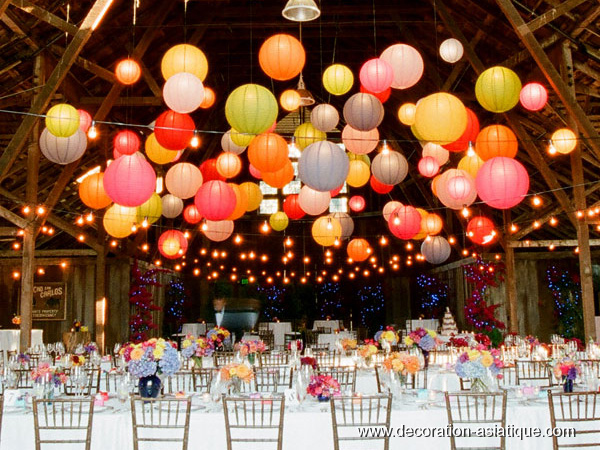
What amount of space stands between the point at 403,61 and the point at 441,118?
3.32 feet

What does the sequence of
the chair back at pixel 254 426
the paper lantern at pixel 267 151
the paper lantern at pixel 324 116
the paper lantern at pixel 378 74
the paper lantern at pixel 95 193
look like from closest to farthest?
the chair back at pixel 254 426 → the paper lantern at pixel 378 74 → the paper lantern at pixel 267 151 → the paper lantern at pixel 95 193 → the paper lantern at pixel 324 116

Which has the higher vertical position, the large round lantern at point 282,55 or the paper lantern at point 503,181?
the large round lantern at point 282,55

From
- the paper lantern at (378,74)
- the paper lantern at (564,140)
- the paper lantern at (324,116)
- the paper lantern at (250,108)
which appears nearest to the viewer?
the paper lantern at (250,108)

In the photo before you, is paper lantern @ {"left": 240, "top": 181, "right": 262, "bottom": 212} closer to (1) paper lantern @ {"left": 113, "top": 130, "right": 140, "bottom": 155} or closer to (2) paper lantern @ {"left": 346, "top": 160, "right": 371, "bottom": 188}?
(2) paper lantern @ {"left": 346, "top": 160, "right": 371, "bottom": 188}

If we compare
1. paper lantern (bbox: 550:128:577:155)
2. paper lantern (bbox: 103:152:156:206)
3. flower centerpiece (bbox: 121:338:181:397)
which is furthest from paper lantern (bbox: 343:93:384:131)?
flower centerpiece (bbox: 121:338:181:397)

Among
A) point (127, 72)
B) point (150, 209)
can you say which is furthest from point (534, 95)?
point (150, 209)

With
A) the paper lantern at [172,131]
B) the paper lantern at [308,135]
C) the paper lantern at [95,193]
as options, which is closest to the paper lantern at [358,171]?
the paper lantern at [308,135]

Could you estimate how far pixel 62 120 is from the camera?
238 inches

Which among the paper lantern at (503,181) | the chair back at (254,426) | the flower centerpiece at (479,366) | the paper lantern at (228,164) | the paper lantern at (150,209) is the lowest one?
the chair back at (254,426)

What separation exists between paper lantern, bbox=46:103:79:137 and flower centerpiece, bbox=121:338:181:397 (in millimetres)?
2456

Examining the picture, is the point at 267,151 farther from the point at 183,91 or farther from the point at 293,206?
the point at 293,206

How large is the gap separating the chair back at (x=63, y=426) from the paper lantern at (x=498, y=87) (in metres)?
Answer: 4.48

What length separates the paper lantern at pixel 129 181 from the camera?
5957mm

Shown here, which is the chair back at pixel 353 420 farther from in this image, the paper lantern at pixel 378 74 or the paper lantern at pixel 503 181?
the paper lantern at pixel 378 74
